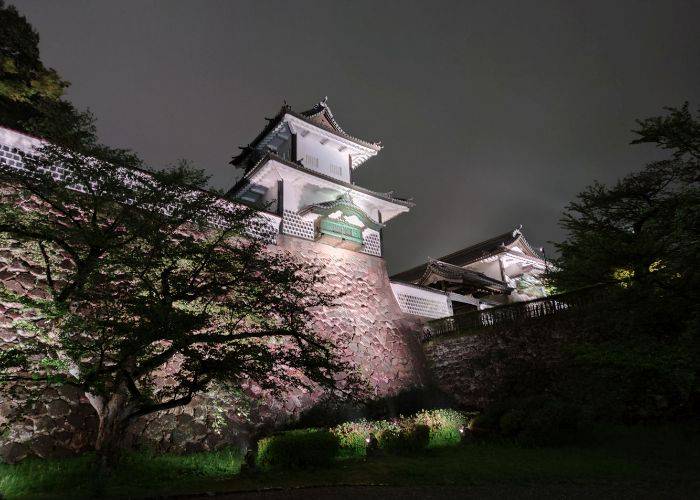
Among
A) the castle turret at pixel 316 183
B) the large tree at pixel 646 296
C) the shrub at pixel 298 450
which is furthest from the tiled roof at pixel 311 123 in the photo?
the shrub at pixel 298 450

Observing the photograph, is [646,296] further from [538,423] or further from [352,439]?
[352,439]

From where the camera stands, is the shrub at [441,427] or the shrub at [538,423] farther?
the shrub at [441,427]

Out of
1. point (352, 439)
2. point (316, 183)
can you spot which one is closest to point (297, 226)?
point (316, 183)

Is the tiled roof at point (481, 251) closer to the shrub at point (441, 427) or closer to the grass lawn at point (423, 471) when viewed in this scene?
the shrub at point (441, 427)

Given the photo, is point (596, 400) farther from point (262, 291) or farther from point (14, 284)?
point (14, 284)

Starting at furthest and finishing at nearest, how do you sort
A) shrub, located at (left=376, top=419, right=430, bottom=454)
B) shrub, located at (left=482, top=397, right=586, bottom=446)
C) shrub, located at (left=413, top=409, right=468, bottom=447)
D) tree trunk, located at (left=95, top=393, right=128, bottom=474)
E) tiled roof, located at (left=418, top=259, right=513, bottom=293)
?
tiled roof, located at (left=418, top=259, right=513, bottom=293), shrub, located at (left=413, top=409, right=468, bottom=447), shrub, located at (left=482, top=397, right=586, bottom=446), shrub, located at (left=376, top=419, right=430, bottom=454), tree trunk, located at (left=95, top=393, right=128, bottom=474)

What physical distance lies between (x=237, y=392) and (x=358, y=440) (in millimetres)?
3949

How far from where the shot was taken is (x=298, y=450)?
32.3 ft

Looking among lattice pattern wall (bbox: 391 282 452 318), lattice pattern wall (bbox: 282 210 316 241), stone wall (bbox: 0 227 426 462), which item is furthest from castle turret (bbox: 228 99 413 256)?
lattice pattern wall (bbox: 391 282 452 318)

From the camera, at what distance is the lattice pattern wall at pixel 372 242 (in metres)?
21.8

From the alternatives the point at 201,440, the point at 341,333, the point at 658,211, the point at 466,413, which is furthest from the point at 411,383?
the point at 658,211

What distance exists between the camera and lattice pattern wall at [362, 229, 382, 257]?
21828mm

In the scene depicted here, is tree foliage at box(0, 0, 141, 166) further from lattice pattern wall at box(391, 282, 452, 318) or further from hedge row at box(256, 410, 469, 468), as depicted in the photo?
lattice pattern wall at box(391, 282, 452, 318)

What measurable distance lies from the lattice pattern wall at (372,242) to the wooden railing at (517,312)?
4.69 m
